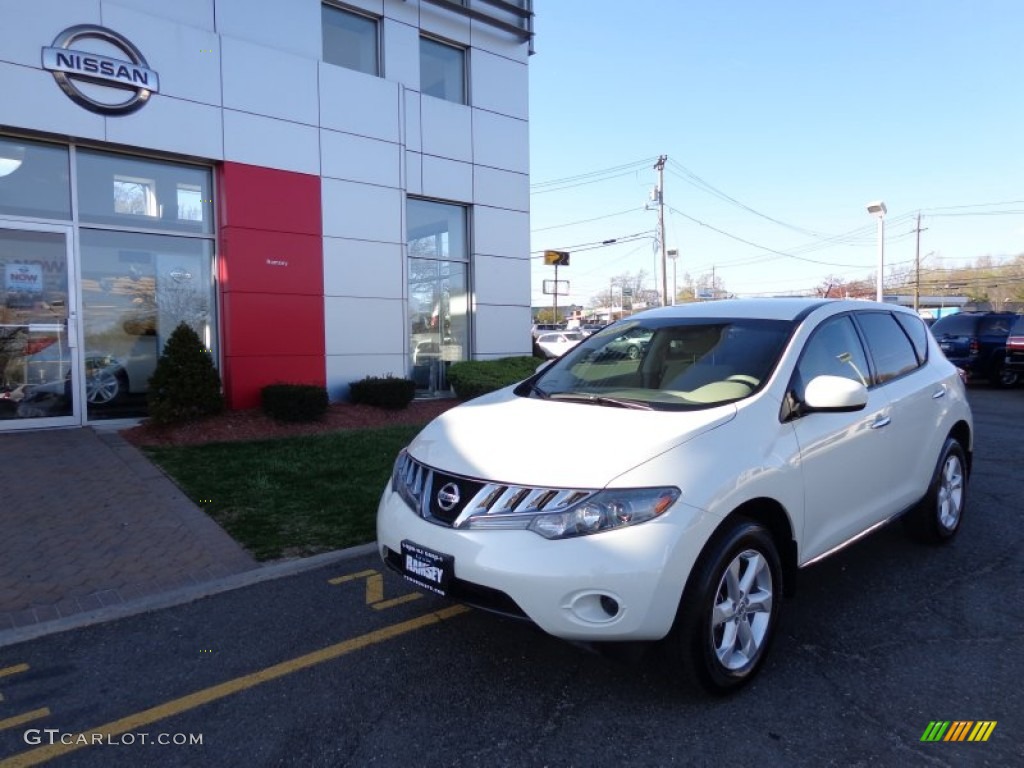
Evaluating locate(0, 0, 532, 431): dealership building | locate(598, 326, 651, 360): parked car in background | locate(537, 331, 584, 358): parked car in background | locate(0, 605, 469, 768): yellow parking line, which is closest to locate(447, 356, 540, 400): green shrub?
locate(0, 0, 532, 431): dealership building

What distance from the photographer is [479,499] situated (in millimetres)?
2957

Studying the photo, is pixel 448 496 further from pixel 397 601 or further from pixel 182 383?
pixel 182 383

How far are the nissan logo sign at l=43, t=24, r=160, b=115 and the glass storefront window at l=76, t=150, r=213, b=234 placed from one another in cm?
71

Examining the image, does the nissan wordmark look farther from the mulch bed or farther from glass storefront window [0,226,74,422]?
glass storefront window [0,226,74,422]

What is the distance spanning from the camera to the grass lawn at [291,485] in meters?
5.36

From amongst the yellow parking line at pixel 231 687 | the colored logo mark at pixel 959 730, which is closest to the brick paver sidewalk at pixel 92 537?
the yellow parking line at pixel 231 687

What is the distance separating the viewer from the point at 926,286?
306ft

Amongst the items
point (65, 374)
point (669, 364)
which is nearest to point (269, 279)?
point (65, 374)

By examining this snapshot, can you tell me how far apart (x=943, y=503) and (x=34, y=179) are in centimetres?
1039

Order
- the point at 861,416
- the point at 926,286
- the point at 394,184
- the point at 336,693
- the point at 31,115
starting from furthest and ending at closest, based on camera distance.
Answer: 1. the point at 926,286
2. the point at 394,184
3. the point at 31,115
4. the point at 861,416
5. the point at 336,693

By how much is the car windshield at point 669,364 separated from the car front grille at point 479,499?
0.87m

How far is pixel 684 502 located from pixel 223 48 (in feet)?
32.7

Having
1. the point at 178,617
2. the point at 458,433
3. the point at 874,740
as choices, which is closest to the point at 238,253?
the point at 178,617

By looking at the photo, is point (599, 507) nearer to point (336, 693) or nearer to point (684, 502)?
point (684, 502)
